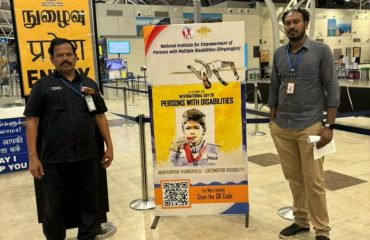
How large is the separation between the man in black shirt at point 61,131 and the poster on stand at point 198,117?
2.01 ft

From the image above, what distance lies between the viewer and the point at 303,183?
2926 mm

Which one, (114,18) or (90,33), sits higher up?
(114,18)

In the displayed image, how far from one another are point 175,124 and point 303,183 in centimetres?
111

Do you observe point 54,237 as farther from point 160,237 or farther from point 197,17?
point 197,17

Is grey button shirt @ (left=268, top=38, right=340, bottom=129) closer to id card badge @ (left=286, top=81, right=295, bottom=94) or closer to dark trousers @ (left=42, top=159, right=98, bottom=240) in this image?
id card badge @ (left=286, top=81, right=295, bottom=94)

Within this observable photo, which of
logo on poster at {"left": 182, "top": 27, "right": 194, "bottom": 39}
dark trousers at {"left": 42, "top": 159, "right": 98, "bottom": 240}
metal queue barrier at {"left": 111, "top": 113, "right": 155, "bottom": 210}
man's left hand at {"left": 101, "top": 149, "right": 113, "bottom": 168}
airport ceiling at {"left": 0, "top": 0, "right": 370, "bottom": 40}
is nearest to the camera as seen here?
dark trousers at {"left": 42, "top": 159, "right": 98, "bottom": 240}

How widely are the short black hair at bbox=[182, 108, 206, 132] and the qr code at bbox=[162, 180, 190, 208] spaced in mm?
528

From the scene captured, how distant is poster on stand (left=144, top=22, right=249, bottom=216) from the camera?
304cm

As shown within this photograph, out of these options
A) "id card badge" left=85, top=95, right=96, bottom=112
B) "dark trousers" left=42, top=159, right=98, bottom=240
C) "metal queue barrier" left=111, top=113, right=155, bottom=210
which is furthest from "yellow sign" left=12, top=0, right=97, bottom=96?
"dark trousers" left=42, top=159, right=98, bottom=240

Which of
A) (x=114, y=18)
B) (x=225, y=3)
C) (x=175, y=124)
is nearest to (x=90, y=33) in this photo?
(x=175, y=124)

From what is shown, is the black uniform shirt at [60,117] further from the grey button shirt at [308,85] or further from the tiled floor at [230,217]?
the grey button shirt at [308,85]

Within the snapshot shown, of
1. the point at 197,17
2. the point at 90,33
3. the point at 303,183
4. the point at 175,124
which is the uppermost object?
the point at 197,17

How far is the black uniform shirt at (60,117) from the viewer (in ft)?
8.30

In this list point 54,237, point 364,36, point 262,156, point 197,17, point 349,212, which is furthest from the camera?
point 364,36
